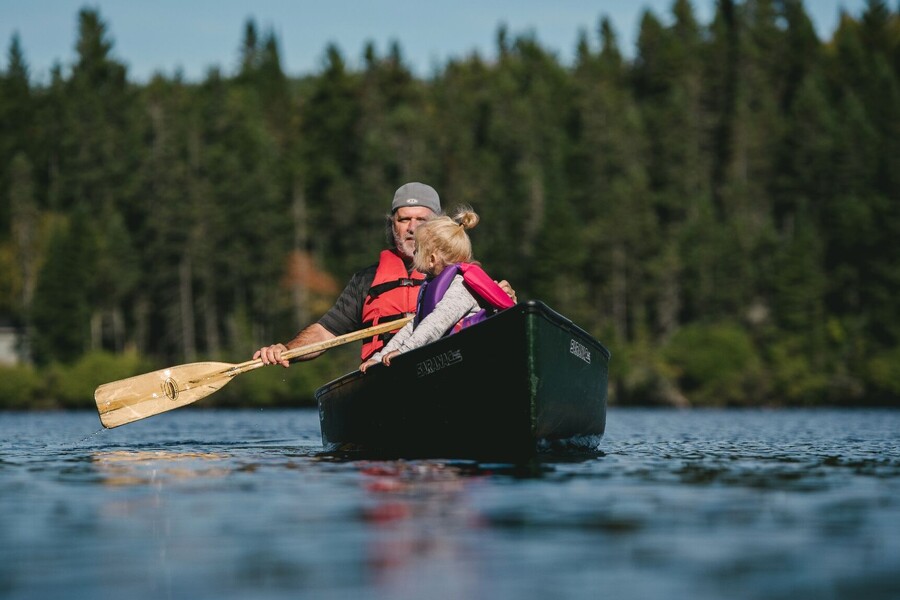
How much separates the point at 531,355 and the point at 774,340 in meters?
61.7

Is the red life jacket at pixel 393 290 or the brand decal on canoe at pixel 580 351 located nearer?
the brand decal on canoe at pixel 580 351

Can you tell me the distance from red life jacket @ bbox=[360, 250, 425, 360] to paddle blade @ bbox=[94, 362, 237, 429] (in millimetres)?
1777

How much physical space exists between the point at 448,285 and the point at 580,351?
1.61m

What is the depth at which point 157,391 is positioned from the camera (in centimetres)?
1327

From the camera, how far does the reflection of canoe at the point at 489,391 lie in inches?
385

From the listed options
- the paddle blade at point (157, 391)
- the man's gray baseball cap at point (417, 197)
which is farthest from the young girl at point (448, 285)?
the paddle blade at point (157, 391)

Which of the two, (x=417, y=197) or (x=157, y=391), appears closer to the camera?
(x=417, y=197)

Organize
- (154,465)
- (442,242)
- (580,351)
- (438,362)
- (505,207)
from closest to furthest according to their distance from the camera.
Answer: (442,242), (438,362), (154,465), (580,351), (505,207)

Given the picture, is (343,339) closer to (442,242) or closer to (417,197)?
(417,197)

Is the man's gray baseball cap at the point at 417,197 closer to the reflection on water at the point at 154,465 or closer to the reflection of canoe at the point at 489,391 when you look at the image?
the reflection of canoe at the point at 489,391

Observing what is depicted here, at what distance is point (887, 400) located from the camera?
190ft

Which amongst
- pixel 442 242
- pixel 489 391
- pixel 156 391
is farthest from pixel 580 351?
pixel 156 391

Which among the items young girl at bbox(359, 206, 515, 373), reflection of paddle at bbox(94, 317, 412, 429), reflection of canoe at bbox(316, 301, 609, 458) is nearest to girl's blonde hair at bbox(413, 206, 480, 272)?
young girl at bbox(359, 206, 515, 373)

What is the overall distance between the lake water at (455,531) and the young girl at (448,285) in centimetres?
119
